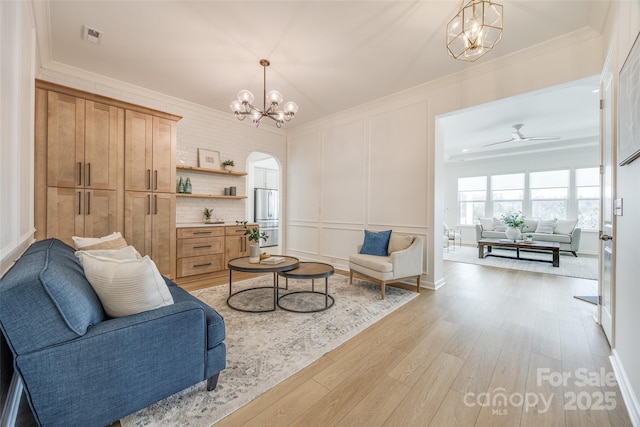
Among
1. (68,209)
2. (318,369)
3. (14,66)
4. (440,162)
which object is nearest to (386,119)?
(440,162)

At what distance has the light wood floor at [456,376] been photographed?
1.53 m

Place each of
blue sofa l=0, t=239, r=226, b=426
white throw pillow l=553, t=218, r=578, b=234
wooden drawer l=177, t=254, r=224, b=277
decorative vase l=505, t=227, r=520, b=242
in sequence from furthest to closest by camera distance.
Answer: white throw pillow l=553, t=218, r=578, b=234, decorative vase l=505, t=227, r=520, b=242, wooden drawer l=177, t=254, r=224, b=277, blue sofa l=0, t=239, r=226, b=426

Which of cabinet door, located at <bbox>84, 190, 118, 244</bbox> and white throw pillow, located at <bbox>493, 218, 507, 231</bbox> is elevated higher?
cabinet door, located at <bbox>84, 190, 118, 244</bbox>

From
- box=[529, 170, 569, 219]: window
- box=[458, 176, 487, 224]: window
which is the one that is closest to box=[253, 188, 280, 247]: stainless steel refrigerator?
box=[458, 176, 487, 224]: window

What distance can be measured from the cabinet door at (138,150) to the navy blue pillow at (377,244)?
10.8 feet

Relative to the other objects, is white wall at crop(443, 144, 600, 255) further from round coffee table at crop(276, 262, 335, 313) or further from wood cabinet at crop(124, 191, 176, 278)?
wood cabinet at crop(124, 191, 176, 278)

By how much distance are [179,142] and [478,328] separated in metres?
5.12

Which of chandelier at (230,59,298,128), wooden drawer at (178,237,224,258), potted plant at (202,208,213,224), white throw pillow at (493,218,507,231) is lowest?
wooden drawer at (178,237,224,258)

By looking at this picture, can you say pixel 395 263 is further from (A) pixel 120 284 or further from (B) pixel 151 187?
(B) pixel 151 187

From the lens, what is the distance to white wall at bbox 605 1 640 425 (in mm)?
1537

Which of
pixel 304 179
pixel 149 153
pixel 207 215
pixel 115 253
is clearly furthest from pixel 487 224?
pixel 115 253

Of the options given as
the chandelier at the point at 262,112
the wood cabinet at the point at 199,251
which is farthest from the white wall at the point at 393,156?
the wood cabinet at the point at 199,251

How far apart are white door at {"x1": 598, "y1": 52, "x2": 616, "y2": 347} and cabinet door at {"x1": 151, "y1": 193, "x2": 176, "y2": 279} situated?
490 centimetres

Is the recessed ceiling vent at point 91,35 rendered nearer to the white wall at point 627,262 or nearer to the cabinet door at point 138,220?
the cabinet door at point 138,220
